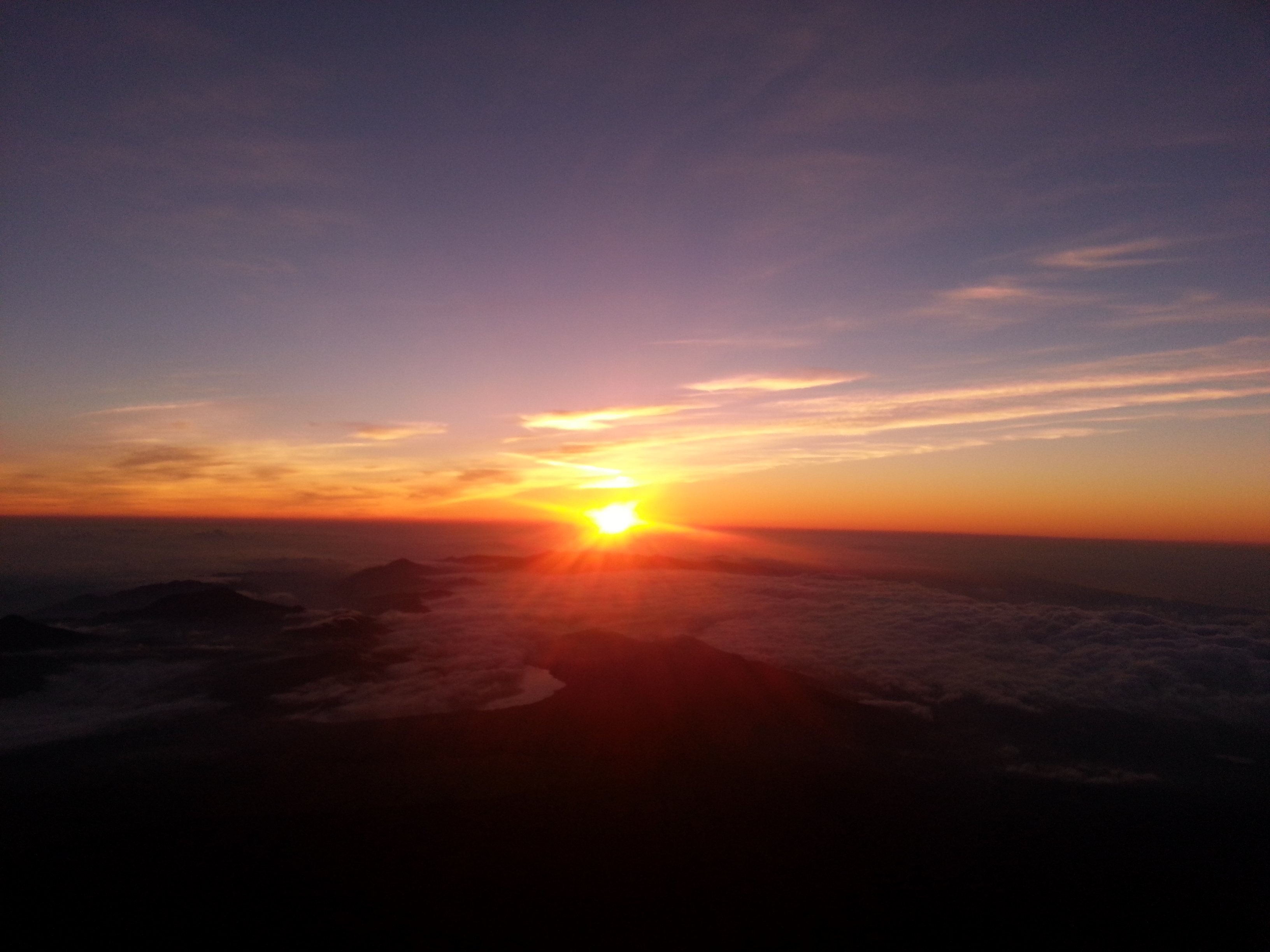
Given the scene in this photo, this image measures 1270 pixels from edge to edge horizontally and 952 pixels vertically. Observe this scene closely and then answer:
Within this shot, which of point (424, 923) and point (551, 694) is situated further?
point (551, 694)

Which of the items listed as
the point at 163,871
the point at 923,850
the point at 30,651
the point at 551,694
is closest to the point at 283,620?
the point at 30,651

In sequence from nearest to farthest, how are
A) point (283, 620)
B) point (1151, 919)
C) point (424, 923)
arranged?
1. point (424, 923)
2. point (1151, 919)
3. point (283, 620)

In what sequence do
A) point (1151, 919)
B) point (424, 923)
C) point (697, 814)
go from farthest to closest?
point (697, 814) < point (1151, 919) < point (424, 923)

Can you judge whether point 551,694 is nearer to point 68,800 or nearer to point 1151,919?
point 68,800

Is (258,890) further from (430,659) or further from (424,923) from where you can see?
(430,659)

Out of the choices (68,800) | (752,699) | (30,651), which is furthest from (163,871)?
(30,651)

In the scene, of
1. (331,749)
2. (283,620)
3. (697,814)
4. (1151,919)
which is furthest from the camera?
(283,620)
